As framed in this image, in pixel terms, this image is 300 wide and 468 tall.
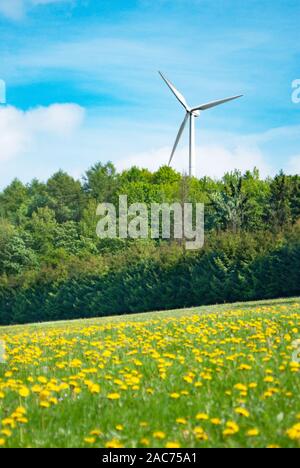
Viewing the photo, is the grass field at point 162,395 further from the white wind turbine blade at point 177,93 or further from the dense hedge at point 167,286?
the white wind turbine blade at point 177,93

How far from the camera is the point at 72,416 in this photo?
597cm

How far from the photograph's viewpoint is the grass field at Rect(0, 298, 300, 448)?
5207 mm

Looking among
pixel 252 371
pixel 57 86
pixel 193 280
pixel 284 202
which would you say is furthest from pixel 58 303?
pixel 252 371

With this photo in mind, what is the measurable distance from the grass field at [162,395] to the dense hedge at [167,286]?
815 inches

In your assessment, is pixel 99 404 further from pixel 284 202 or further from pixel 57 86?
pixel 57 86

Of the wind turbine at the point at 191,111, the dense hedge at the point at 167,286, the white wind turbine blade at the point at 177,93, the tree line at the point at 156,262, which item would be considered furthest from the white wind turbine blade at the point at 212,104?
the dense hedge at the point at 167,286

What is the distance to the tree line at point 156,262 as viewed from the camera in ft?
101

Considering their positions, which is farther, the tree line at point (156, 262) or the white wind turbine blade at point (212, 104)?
the white wind turbine blade at point (212, 104)

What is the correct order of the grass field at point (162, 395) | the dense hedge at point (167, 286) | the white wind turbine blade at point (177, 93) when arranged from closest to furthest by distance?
A: the grass field at point (162, 395) < the dense hedge at point (167, 286) < the white wind turbine blade at point (177, 93)

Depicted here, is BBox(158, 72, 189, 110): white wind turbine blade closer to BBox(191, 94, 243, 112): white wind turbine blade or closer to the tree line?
BBox(191, 94, 243, 112): white wind turbine blade

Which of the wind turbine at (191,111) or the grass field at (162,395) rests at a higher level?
the wind turbine at (191,111)

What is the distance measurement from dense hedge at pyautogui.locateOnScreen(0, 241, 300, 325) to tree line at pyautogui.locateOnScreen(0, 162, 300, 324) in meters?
0.05

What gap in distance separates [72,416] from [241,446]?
183 cm

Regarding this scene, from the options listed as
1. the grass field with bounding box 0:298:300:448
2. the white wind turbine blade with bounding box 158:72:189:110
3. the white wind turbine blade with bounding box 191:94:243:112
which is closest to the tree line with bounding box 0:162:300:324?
the white wind turbine blade with bounding box 191:94:243:112
